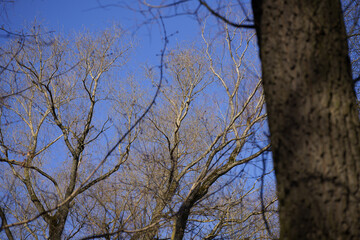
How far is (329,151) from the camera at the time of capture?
5.25ft

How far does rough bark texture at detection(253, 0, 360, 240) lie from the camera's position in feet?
5.10

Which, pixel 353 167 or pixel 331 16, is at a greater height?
pixel 331 16

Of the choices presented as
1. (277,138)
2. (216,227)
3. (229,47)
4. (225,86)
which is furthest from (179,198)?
(277,138)

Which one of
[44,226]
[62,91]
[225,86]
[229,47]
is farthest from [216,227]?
[62,91]

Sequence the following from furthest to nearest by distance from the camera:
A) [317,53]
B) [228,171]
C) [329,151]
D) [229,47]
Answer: [229,47], [228,171], [317,53], [329,151]

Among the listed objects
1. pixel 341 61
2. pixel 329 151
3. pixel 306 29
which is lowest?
pixel 329 151

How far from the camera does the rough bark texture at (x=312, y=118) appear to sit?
156 centimetres

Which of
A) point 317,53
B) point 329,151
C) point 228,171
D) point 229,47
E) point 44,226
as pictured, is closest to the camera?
point 329,151

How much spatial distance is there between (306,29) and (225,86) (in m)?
7.02

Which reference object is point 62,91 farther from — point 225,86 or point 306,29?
point 306,29

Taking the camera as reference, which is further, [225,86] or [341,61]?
[225,86]

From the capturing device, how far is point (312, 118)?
1639mm

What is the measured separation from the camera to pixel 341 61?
Result: 5.68 ft

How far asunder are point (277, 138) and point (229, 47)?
23.3 ft
